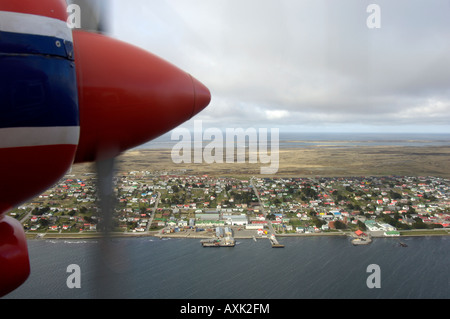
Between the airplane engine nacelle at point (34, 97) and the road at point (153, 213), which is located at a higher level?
the airplane engine nacelle at point (34, 97)

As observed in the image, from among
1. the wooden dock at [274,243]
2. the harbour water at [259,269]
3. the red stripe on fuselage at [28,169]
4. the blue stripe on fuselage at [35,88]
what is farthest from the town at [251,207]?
the blue stripe on fuselage at [35,88]

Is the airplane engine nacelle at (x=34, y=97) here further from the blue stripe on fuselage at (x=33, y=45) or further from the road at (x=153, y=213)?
the road at (x=153, y=213)

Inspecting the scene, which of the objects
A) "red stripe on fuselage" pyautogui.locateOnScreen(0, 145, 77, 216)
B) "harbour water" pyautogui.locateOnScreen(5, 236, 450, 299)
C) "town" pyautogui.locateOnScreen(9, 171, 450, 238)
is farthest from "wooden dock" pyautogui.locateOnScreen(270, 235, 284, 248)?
"red stripe on fuselage" pyautogui.locateOnScreen(0, 145, 77, 216)

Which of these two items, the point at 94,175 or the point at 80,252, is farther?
the point at 80,252

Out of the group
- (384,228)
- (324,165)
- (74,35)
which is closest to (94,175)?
(74,35)

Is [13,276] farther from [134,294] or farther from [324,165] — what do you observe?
[324,165]

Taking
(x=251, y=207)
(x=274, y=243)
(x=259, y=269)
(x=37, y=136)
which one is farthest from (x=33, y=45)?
(x=251, y=207)
